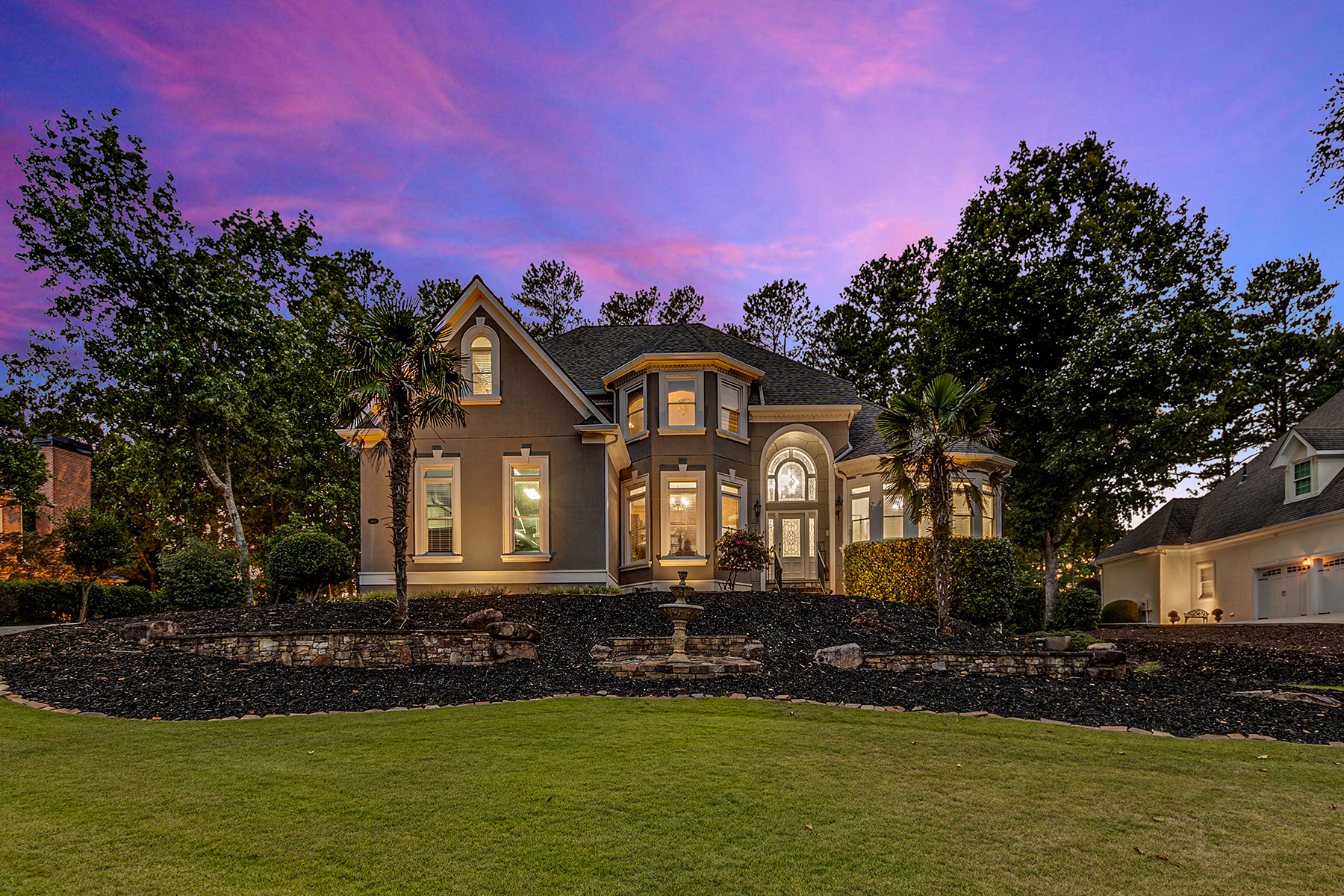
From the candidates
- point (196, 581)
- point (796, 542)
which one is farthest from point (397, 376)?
point (796, 542)

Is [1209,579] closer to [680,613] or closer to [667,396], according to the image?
[667,396]

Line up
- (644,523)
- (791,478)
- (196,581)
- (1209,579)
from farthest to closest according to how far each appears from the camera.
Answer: (1209,579), (791,478), (644,523), (196,581)

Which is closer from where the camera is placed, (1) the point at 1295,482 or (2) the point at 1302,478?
(2) the point at 1302,478

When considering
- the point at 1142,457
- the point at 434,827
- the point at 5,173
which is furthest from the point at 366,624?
the point at 1142,457

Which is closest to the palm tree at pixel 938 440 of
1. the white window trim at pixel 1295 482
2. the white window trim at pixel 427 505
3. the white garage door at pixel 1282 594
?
the white window trim at pixel 1295 482

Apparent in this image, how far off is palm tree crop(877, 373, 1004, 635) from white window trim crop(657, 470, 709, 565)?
19.2 ft

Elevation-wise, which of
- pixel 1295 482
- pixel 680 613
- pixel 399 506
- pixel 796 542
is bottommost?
pixel 680 613

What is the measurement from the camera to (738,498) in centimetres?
2055

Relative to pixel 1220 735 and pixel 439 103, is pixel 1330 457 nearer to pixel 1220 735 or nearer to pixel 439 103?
pixel 1220 735

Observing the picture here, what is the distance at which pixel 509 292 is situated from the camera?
35.5m

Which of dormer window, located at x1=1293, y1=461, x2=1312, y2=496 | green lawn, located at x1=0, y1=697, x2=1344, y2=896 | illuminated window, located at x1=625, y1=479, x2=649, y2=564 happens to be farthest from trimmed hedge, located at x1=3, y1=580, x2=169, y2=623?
dormer window, located at x1=1293, y1=461, x2=1312, y2=496

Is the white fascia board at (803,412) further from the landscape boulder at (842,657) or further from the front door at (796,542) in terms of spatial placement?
the landscape boulder at (842,657)

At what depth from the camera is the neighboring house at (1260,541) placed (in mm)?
17359

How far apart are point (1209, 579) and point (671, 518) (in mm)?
18320
